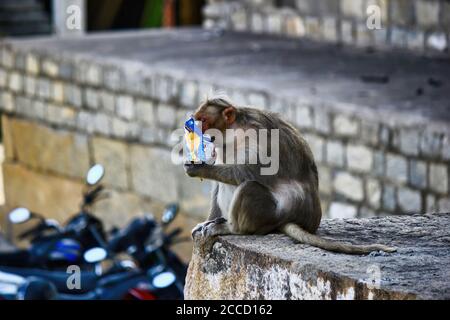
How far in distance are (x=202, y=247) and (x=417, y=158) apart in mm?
4106

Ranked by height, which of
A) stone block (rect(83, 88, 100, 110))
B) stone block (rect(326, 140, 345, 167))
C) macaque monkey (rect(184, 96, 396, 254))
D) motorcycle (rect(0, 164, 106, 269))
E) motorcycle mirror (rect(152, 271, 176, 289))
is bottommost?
motorcycle (rect(0, 164, 106, 269))

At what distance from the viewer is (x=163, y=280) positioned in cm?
771

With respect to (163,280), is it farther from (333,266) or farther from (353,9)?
(353,9)

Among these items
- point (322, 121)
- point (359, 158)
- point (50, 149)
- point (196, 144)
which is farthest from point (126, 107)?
point (196, 144)

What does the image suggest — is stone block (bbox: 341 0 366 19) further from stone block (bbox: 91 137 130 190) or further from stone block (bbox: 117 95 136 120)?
stone block (bbox: 91 137 130 190)

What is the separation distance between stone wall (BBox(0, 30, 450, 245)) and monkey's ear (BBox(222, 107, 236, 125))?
12.2 ft

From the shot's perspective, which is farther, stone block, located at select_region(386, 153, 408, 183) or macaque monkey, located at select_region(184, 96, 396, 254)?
stone block, located at select_region(386, 153, 408, 183)

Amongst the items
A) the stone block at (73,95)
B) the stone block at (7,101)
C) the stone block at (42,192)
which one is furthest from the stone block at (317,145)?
the stone block at (7,101)

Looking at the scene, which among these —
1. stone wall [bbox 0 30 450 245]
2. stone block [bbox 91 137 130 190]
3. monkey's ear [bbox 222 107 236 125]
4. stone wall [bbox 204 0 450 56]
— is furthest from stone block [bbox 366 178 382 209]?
monkey's ear [bbox 222 107 236 125]

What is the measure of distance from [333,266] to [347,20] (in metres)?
9.21

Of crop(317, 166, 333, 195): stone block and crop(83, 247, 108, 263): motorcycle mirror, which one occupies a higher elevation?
crop(83, 247, 108, 263): motorcycle mirror

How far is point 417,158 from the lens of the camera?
29.2 ft

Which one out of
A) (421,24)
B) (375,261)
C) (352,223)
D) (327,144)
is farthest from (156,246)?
(421,24)

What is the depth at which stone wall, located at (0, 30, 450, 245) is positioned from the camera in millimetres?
9148
